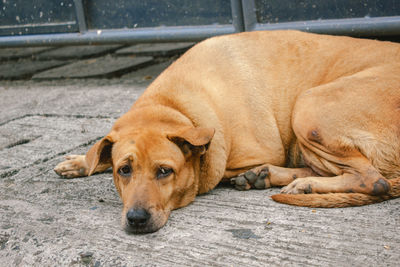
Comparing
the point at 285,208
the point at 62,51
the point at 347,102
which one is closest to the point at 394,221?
the point at 285,208

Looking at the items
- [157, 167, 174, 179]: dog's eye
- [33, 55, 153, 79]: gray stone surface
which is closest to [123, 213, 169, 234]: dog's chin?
[157, 167, 174, 179]: dog's eye

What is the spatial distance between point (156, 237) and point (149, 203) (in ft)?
0.64

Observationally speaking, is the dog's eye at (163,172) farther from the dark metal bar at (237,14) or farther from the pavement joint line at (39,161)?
the dark metal bar at (237,14)

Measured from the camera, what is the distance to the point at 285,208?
291 cm

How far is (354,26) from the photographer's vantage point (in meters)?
4.86

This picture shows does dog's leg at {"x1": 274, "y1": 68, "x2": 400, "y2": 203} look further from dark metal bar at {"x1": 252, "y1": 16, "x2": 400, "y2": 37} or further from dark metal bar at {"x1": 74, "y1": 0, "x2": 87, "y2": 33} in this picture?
dark metal bar at {"x1": 74, "y1": 0, "x2": 87, "y2": 33}

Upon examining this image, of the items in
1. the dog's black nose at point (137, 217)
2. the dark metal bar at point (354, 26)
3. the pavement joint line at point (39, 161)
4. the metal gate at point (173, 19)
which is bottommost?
the pavement joint line at point (39, 161)

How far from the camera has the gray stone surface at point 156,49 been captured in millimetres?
8344

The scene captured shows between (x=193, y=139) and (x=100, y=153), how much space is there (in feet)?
2.02

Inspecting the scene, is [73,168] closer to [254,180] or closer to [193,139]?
[193,139]

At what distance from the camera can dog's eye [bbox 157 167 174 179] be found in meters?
2.96

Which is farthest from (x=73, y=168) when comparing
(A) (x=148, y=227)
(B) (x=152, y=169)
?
(A) (x=148, y=227)

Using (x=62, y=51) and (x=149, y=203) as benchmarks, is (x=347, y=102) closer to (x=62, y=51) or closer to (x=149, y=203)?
(x=149, y=203)

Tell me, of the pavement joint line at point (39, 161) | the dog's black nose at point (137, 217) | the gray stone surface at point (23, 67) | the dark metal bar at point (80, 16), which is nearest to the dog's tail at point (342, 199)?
the dog's black nose at point (137, 217)
